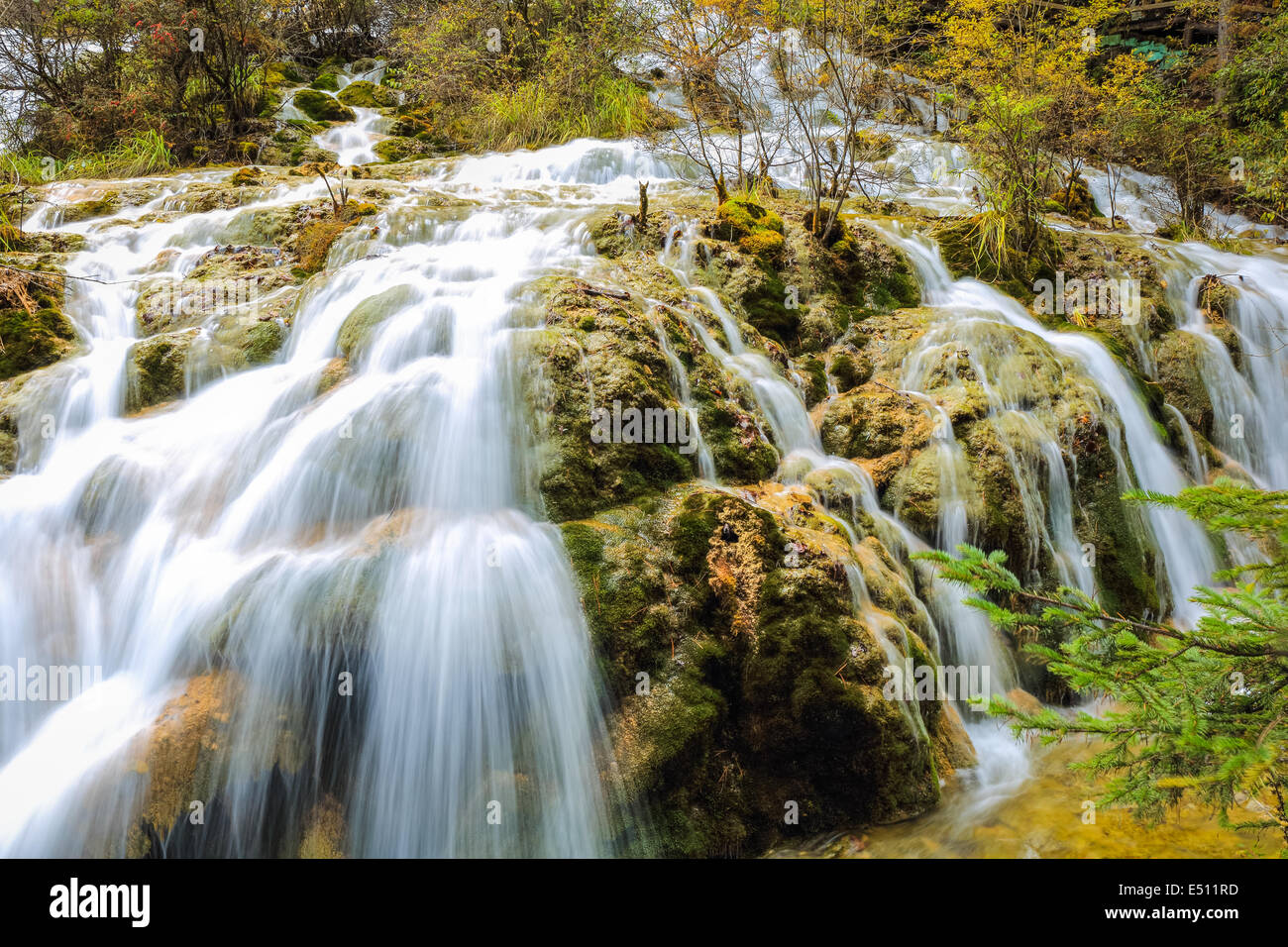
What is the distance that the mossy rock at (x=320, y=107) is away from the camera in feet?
54.0

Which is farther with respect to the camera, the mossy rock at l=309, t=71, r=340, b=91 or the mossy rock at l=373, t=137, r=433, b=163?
the mossy rock at l=309, t=71, r=340, b=91

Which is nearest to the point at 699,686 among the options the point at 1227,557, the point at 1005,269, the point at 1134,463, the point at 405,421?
the point at 405,421

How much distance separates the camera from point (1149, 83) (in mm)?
15289

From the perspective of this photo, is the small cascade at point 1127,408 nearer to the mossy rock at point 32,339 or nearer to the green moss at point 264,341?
the green moss at point 264,341

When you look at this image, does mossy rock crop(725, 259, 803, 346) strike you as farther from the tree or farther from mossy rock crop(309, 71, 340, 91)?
mossy rock crop(309, 71, 340, 91)

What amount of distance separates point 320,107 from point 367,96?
2.19 m

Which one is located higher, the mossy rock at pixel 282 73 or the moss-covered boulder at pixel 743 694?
the mossy rock at pixel 282 73

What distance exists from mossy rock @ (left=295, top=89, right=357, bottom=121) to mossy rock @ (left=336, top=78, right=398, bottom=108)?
32.5 inches

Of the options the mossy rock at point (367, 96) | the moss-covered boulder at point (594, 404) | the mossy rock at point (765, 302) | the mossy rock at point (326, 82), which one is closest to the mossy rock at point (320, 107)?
the mossy rock at point (367, 96)

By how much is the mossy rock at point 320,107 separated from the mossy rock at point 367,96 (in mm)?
826

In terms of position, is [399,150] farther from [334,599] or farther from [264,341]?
[334,599]

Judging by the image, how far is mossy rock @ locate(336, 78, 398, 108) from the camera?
18047 mm

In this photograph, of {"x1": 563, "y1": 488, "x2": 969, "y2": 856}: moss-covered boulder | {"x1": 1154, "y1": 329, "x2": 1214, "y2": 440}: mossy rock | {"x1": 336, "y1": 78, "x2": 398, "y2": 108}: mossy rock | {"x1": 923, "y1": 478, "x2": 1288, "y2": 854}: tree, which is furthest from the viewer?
{"x1": 336, "y1": 78, "x2": 398, "y2": 108}: mossy rock

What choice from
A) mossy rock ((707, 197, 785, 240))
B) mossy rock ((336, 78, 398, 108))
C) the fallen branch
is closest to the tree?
the fallen branch
